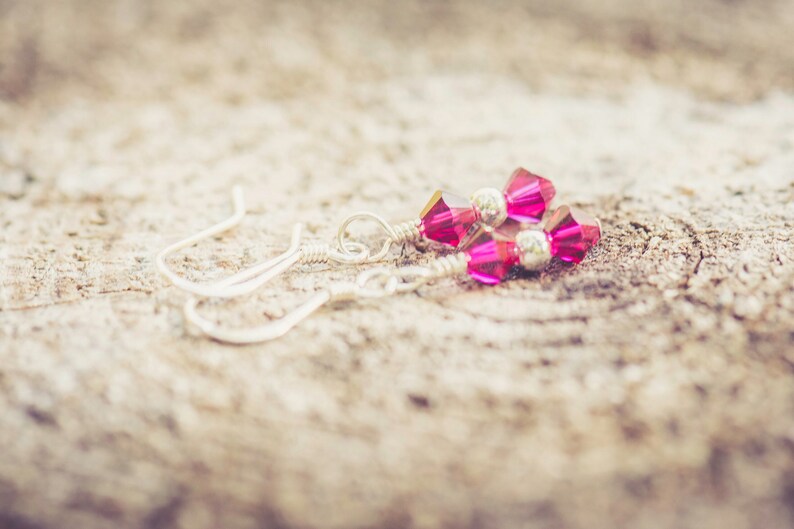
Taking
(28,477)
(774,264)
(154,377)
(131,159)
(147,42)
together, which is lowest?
(28,477)

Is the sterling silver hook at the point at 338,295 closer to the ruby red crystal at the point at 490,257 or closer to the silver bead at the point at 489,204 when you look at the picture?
the ruby red crystal at the point at 490,257

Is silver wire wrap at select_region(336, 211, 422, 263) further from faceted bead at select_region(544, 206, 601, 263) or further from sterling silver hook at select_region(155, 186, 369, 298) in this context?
faceted bead at select_region(544, 206, 601, 263)

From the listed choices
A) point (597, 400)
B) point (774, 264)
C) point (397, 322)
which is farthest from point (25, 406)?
point (774, 264)

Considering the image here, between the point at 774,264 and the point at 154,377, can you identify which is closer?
the point at 154,377

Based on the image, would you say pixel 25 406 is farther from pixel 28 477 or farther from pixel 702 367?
pixel 702 367

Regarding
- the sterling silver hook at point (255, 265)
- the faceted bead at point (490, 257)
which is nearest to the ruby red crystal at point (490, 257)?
the faceted bead at point (490, 257)

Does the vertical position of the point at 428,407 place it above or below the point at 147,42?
below
